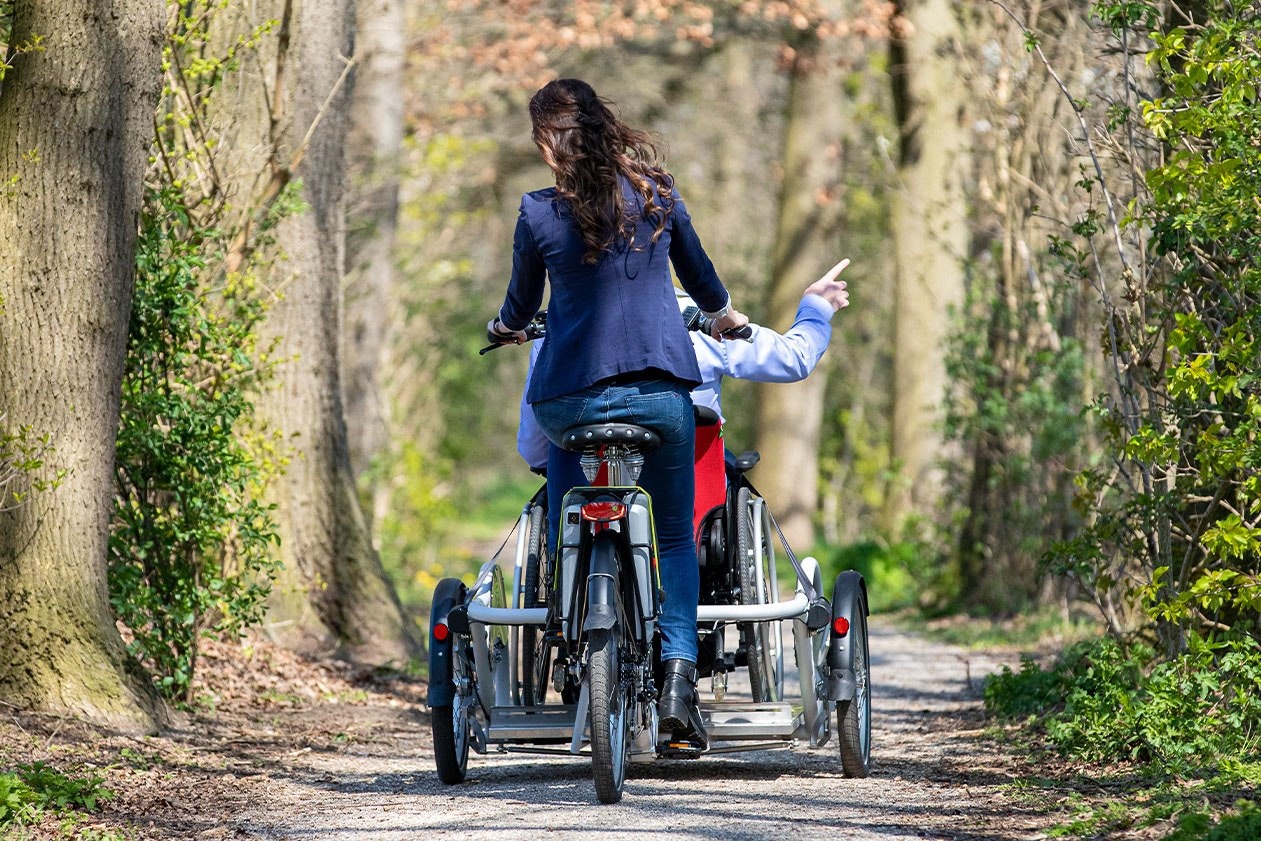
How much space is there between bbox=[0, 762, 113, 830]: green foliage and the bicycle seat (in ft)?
→ 5.93

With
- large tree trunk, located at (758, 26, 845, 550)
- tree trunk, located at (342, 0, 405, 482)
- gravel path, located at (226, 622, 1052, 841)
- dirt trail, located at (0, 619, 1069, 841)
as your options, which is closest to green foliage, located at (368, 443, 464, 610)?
tree trunk, located at (342, 0, 405, 482)

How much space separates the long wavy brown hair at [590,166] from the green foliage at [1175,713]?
7.53 ft

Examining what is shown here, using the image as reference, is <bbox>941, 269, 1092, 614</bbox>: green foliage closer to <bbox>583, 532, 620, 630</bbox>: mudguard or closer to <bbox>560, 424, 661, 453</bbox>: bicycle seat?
<bbox>560, 424, 661, 453</bbox>: bicycle seat

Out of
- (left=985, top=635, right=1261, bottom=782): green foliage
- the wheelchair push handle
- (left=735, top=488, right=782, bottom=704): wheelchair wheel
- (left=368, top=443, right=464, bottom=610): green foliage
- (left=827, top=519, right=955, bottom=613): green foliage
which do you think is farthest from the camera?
(left=368, top=443, right=464, bottom=610): green foliage

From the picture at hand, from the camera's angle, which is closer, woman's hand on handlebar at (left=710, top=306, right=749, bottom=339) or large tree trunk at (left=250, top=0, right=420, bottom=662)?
woman's hand on handlebar at (left=710, top=306, right=749, bottom=339)

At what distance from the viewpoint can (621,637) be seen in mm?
5281

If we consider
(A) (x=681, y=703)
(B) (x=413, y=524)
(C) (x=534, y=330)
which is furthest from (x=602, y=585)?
(B) (x=413, y=524)

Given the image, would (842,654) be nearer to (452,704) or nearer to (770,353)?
(770,353)

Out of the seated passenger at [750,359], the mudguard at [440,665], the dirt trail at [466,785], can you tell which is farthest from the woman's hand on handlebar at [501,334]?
the dirt trail at [466,785]

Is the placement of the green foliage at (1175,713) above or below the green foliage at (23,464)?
below

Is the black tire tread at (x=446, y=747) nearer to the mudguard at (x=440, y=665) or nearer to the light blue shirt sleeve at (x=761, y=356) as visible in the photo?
the mudguard at (x=440, y=665)

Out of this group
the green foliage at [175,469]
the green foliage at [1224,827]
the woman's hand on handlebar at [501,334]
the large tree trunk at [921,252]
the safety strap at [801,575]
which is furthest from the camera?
the large tree trunk at [921,252]

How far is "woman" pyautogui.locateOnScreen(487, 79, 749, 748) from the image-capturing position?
17.2 feet

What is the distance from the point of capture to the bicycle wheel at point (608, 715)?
16.6 ft
